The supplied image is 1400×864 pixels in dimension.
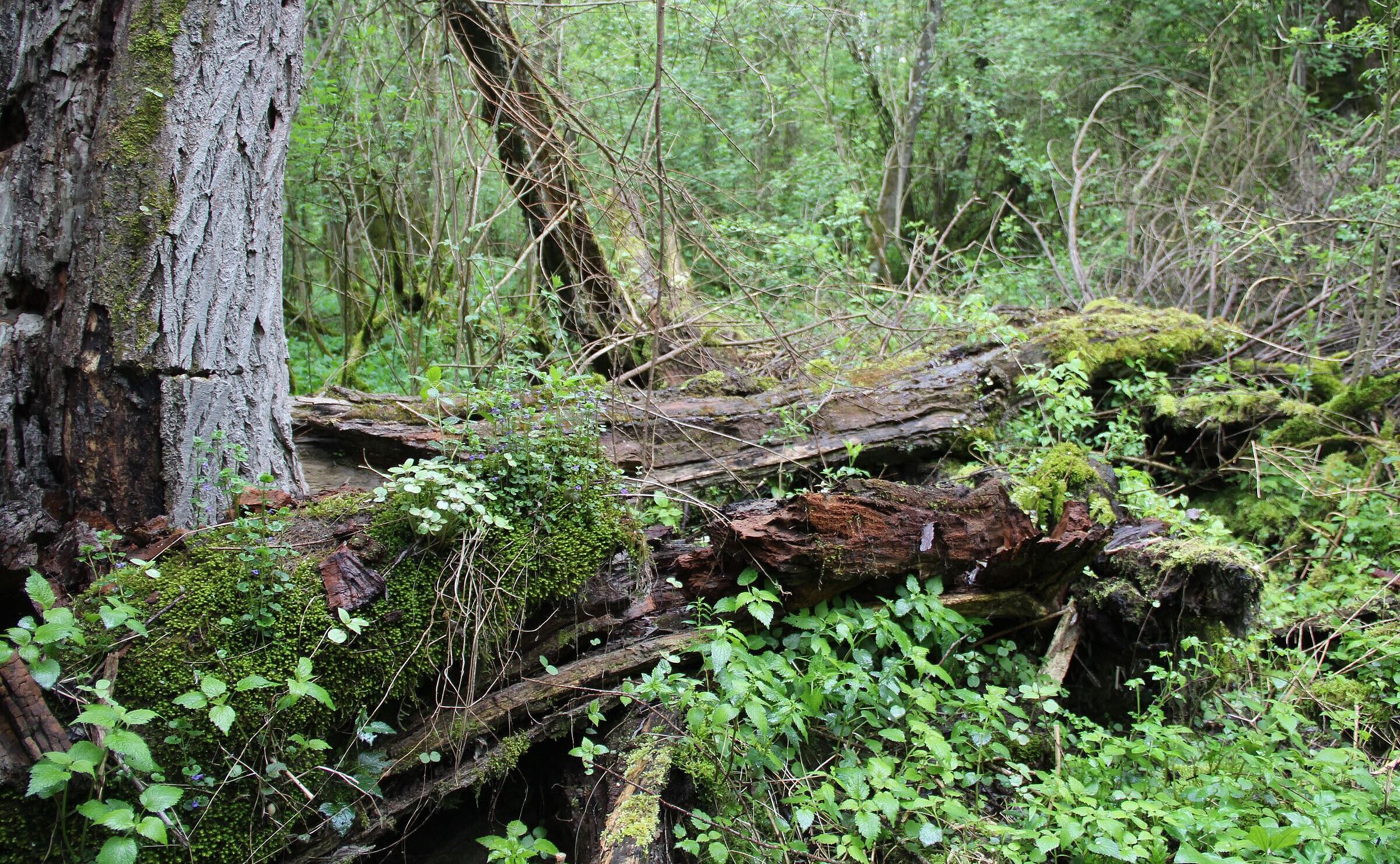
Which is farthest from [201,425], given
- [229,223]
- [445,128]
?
[445,128]

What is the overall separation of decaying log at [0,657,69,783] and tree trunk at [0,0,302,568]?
2.33ft

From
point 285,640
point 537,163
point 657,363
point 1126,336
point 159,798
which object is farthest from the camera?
point 1126,336

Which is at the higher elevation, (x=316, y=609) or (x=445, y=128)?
(x=445, y=128)

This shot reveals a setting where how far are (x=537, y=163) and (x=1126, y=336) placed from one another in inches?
162

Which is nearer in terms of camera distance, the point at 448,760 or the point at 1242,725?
the point at 448,760

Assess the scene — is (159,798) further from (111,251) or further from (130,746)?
(111,251)

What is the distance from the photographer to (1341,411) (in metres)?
5.58

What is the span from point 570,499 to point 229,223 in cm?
149

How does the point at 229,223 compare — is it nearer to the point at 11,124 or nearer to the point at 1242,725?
the point at 11,124

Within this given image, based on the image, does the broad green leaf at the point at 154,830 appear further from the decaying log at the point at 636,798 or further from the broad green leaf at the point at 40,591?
the decaying log at the point at 636,798

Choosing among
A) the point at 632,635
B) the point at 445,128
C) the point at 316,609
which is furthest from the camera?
the point at 445,128

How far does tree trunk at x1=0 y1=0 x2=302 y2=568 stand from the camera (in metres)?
2.69

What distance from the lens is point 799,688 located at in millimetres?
2855

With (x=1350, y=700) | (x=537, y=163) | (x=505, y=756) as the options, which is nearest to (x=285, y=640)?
(x=505, y=756)
